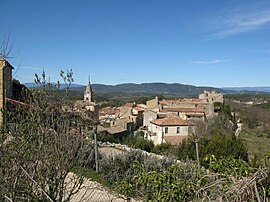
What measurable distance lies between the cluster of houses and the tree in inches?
575

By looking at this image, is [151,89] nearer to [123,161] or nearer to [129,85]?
[129,85]

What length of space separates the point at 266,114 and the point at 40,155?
4438 centimetres

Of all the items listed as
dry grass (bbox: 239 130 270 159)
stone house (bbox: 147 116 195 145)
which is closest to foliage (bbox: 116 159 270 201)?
dry grass (bbox: 239 130 270 159)

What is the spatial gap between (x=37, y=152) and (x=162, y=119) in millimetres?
27829

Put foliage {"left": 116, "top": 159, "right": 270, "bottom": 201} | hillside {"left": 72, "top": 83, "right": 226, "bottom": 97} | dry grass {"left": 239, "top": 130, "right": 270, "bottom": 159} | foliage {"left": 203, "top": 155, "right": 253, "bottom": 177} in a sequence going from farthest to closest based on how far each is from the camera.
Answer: hillside {"left": 72, "top": 83, "right": 226, "bottom": 97} < dry grass {"left": 239, "top": 130, "right": 270, "bottom": 159} < foliage {"left": 203, "top": 155, "right": 253, "bottom": 177} < foliage {"left": 116, "top": 159, "right": 270, "bottom": 201}

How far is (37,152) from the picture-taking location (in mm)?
3246

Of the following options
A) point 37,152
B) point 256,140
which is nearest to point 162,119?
point 256,140

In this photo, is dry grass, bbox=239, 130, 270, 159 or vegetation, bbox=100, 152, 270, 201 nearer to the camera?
vegetation, bbox=100, 152, 270, 201

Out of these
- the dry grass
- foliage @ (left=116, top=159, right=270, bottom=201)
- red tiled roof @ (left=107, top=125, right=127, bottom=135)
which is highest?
foliage @ (left=116, top=159, right=270, bottom=201)

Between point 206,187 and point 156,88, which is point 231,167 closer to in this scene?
point 206,187

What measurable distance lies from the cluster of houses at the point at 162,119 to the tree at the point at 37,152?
14.6 meters

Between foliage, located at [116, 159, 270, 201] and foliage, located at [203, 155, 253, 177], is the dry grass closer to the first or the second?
foliage, located at [203, 155, 253, 177]

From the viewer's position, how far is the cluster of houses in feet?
96.0

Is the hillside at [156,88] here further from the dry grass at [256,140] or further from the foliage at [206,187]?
the foliage at [206,187]
